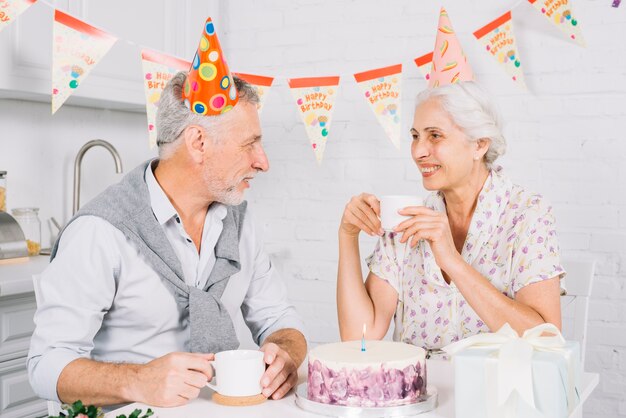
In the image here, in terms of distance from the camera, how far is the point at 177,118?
5.21 ft

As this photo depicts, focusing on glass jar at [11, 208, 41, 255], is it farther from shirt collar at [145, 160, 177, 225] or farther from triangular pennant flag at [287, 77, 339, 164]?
shirt collar at [145, 160, 177, 225]

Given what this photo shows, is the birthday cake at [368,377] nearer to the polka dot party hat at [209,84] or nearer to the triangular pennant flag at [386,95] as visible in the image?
the polka dot party hat at [209,84]

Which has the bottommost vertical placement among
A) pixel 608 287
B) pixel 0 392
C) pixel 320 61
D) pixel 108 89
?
pixel 0 392

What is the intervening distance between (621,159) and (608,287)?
423 millimetres

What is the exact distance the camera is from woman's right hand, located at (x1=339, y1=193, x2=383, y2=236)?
5.57 ft

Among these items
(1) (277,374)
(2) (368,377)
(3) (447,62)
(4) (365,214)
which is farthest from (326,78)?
(2) (368,377)

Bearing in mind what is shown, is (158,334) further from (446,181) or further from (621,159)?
(621,159)

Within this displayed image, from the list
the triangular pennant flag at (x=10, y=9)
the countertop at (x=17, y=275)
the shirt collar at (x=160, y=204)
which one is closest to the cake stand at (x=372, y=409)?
the shirt collar at (x=160, y=204)

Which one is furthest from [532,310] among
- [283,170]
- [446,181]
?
[283,170]

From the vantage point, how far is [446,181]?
5.91ft

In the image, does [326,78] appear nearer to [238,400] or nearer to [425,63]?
[425,63]

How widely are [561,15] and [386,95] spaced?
2.04 ft

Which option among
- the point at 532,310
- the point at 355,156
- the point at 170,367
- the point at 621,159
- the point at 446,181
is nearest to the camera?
the point at 170,367

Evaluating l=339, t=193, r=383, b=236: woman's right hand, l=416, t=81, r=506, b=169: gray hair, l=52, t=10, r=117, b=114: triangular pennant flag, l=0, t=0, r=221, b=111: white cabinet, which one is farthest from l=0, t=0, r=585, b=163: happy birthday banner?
l=339, t=193, r=383, b=236: woman's right hand
